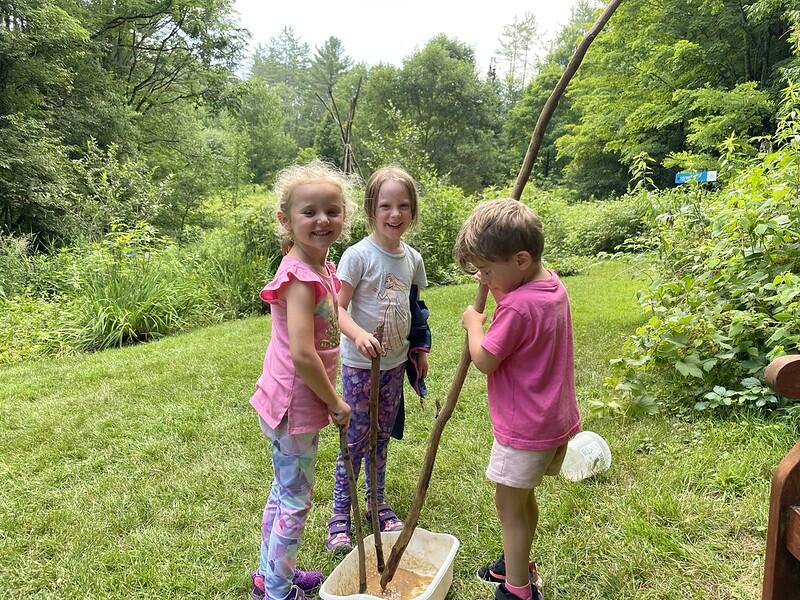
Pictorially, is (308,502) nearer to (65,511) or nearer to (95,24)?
(65,511)

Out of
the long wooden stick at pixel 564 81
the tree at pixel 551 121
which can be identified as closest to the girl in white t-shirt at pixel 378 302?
the long wooden stick at pixel 564 81

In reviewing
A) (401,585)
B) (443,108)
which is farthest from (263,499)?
(443,108)

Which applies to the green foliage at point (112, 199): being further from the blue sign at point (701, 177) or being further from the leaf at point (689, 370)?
the leaf at point (689, 370)

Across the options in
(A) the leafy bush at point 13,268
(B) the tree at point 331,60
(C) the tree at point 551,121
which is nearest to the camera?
(A) the leafy bush at point 13,268

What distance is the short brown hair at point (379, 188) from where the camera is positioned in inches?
84.3

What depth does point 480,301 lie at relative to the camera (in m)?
1.69

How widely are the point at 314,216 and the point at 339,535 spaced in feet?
4.54

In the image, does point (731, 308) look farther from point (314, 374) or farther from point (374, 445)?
point (314, 374)

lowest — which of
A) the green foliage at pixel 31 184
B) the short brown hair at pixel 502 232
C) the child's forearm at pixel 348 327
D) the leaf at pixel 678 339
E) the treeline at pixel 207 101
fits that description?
the leaf at pixel 678 339

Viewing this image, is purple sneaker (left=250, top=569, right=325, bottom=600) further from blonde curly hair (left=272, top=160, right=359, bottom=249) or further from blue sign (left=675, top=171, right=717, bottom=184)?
blue sign (left=675, top=171, right=717, bottom=184)

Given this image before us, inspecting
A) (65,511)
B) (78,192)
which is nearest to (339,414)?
(65,511)

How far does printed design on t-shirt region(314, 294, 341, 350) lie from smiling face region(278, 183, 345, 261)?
157 mm

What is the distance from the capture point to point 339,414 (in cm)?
171

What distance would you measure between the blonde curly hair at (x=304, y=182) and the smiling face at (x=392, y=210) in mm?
232
